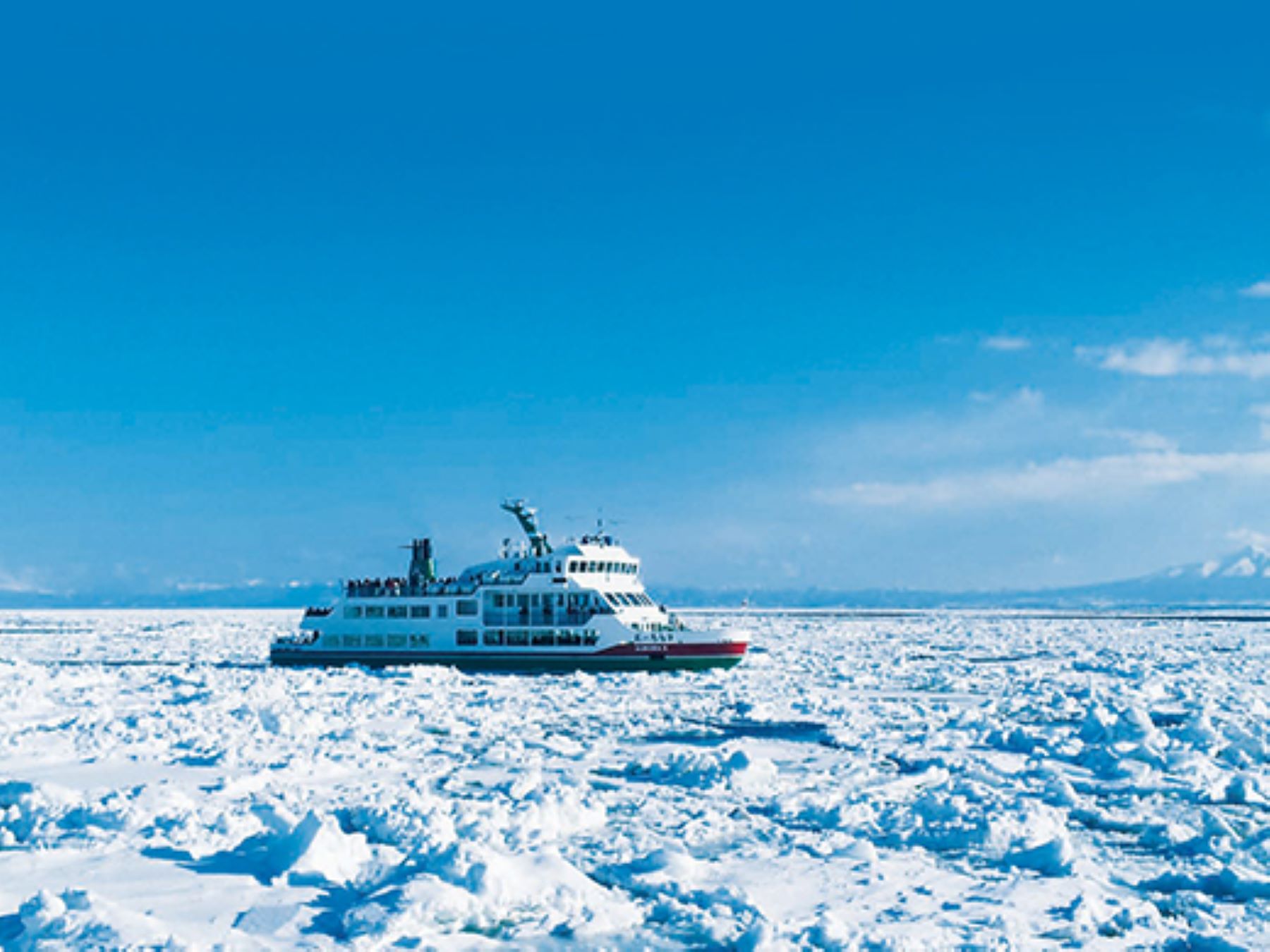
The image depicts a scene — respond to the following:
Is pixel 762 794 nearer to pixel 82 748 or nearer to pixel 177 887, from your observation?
pixel 177 887

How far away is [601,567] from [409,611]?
24.5ft

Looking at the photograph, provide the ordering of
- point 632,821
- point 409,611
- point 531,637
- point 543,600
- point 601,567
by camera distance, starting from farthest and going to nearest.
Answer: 1. point 409,611
2. point 601,567
3. point 543,600
4. point 531,637
5. point 632,821

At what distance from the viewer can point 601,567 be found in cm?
3944

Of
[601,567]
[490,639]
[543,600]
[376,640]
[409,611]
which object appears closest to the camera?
[543,600]

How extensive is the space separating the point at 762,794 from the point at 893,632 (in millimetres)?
63193

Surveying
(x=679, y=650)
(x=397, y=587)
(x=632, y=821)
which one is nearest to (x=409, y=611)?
(x=397, y=587)

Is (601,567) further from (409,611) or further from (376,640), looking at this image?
(376,640)

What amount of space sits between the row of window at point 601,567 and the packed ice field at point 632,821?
11.7 m

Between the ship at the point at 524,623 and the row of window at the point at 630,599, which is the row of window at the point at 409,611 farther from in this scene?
the row of window at the point at 630,599

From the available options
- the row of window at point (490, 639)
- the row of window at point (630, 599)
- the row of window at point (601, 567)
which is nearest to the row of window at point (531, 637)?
the row of window at point (490, 639)

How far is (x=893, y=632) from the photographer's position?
2975 inches

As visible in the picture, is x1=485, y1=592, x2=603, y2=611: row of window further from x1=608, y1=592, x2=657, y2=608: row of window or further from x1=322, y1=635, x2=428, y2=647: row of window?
x1=322, y1=635, x2=428, y2=647: row of window

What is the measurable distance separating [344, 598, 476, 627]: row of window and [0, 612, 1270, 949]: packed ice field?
1181 cm

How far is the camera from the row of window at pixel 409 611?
130 ft
